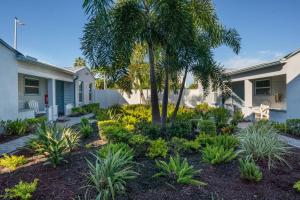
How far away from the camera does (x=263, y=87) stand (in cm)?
1731

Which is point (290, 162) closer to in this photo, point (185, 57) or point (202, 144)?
point (202, 144)

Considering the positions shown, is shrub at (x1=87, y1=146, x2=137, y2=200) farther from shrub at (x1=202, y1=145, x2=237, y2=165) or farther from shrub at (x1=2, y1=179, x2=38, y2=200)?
shrub at (x1=202, y1=145, x2=237, y2=165)

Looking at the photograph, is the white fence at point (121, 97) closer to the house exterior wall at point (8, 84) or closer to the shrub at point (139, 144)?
the house exterior wall at point (8, 84)

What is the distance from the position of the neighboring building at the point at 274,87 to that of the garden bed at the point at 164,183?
7.39 m

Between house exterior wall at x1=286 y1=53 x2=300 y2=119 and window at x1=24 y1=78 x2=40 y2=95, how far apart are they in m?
14.6

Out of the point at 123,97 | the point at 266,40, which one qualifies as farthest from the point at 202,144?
the point at 123,97

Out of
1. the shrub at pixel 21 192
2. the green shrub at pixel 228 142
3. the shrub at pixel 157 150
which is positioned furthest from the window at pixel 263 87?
the shrub at pixel 21 192

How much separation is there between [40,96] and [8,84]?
21.9ft

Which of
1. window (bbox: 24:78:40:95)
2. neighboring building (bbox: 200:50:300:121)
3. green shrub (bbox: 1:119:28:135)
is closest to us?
green shrub (bbox: 1:119:28:135)

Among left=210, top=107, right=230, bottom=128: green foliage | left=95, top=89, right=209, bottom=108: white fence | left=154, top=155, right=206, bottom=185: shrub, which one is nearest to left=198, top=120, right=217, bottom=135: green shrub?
left=210, top=107, right=230, bottom=128: green foliage

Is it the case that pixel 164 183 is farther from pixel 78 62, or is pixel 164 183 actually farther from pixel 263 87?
pixel 78 62

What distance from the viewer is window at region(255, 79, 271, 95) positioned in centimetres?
1695

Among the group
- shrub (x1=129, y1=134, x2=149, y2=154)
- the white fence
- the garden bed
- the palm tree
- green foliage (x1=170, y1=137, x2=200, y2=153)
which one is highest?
the palm tree

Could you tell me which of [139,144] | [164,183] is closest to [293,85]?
[139,144]
